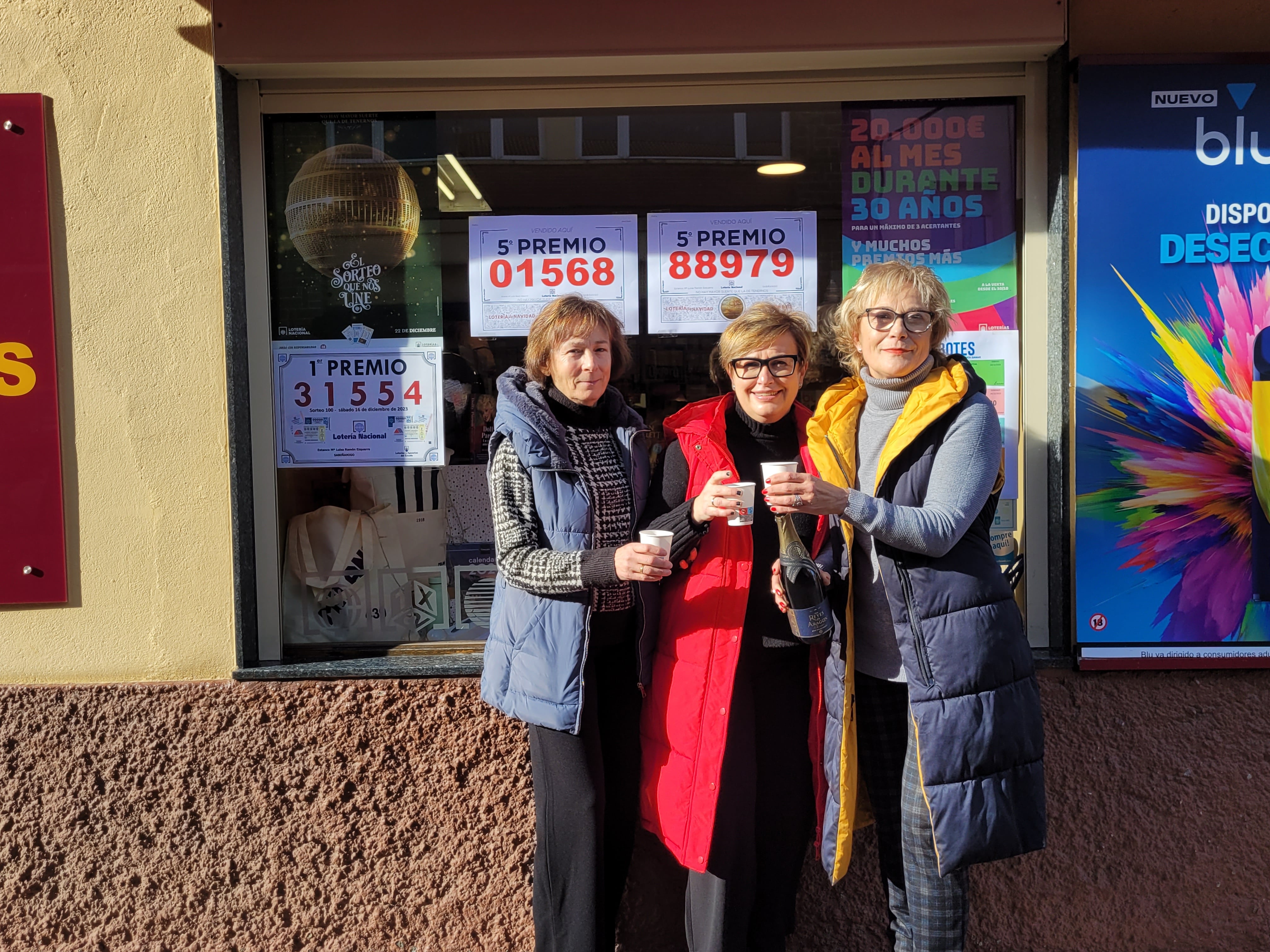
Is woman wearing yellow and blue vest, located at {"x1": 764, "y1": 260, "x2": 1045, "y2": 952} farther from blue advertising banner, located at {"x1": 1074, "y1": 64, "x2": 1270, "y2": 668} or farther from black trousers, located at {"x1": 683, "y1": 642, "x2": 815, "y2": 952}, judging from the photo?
blue advertising banner, located at {"x1": 1074, "y1": 64, "x2": 1270, "y2": 668}

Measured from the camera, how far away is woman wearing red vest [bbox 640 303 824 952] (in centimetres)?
240

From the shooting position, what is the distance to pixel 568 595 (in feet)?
8.05

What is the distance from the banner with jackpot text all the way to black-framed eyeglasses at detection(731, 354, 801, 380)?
91 cm

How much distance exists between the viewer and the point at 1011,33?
293 centimetres

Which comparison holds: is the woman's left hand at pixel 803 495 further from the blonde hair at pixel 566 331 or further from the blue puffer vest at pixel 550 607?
the blonde hair at pixel 566 331

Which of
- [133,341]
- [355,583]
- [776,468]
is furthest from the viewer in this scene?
[355,583]

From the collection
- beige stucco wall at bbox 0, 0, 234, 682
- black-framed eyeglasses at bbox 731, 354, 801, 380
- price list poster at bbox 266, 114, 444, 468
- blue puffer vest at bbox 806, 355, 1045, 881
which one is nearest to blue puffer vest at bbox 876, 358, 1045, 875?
blue puffer vest at bbox 806, 355, 1045, 881

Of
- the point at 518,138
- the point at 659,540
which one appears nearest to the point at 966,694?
the point at 659,540

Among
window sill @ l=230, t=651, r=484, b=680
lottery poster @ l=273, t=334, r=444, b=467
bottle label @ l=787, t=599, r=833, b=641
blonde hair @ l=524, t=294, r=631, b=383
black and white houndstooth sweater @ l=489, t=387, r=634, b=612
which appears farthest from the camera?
lottery poster @ l=273, t=334, r=444, b=467

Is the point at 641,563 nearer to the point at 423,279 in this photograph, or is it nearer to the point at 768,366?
the point at 768,366

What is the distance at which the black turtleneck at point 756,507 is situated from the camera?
2.45m

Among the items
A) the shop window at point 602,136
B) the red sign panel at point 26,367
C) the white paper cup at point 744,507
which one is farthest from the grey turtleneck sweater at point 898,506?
the red sign panel at point 26,367

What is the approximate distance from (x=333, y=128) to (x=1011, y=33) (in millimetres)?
2251

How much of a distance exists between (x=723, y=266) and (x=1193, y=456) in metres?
1.64
